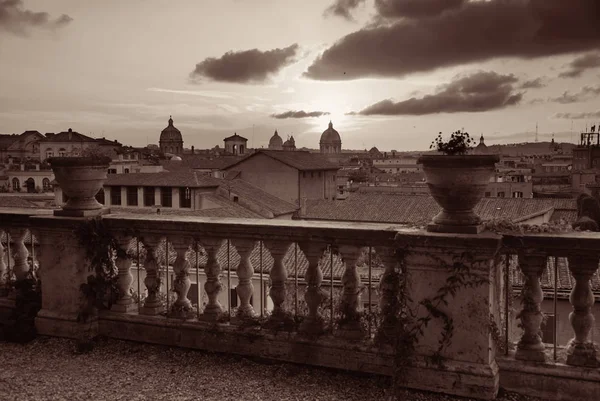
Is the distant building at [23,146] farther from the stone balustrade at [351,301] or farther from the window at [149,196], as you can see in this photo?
the stone balustrade at [351,301]

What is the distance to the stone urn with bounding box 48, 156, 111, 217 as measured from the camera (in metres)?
5.03

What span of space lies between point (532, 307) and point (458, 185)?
991mm

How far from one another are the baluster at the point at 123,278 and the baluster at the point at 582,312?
3.59 metres

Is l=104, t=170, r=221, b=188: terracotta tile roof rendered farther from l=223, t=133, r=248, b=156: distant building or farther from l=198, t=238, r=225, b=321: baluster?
l=223, t=133, r=248, b=156: distant building

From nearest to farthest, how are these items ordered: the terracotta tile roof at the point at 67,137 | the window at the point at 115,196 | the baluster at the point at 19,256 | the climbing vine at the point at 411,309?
the climbing vine at the point at 411,309 → the baluster at the point at 19,256 → the window at the point at 115,196 → the terracotta tile roof at the point at 67,137

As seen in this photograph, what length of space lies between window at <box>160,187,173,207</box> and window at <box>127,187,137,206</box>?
227 centimetres

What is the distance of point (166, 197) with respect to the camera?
38656mm

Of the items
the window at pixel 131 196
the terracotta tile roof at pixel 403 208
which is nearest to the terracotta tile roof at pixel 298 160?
the terracotta tile roof at pixel 403 208

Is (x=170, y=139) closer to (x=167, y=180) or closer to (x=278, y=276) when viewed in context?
(x=167, y=180)

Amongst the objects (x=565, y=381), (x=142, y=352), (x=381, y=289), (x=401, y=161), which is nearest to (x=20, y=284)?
(x=142, y=352)

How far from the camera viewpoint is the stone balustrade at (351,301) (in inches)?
150

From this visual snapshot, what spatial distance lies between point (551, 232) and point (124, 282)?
3619 millimetres

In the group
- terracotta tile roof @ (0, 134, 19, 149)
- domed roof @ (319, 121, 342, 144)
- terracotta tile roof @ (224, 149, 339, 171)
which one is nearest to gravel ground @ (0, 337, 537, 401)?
terracotta tile roof @ (224, 149, 339, 171)

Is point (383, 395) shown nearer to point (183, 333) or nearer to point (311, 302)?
point (311, 302)
